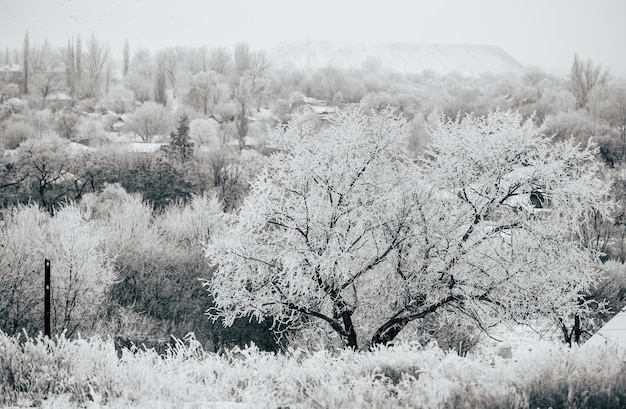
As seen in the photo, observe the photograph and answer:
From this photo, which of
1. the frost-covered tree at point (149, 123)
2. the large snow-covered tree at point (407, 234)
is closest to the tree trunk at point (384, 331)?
the large snow-covered tree at point (407, 234)

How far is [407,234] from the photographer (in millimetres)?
14664

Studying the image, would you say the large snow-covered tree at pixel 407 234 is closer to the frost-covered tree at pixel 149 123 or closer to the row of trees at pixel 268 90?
the row of trees at pixel 268 90

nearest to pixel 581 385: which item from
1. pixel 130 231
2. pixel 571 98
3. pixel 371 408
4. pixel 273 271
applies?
pixel 371 408

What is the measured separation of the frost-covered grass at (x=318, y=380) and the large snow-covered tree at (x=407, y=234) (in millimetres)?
4919

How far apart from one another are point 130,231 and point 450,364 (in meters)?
28.8

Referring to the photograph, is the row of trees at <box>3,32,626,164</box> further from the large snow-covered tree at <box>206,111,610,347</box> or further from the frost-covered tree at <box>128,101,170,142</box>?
the large snow-covered tree at <box>206,111,610,347</box>

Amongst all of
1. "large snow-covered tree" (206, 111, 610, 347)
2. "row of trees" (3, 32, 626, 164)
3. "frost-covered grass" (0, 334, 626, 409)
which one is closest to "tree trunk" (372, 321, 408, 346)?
"large snow-covered tree" (206, 111, 610, 347)

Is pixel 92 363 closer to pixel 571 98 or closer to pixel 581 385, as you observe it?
pixel 581 385

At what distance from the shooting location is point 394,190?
15.1m

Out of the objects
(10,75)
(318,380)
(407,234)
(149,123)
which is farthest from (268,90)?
(318,380)

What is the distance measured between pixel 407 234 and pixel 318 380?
6679 millimetres

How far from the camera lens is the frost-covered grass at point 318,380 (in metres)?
7.47

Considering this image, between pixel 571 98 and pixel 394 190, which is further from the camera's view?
pixel 571 98

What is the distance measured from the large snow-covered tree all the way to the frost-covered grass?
16.1 ft
